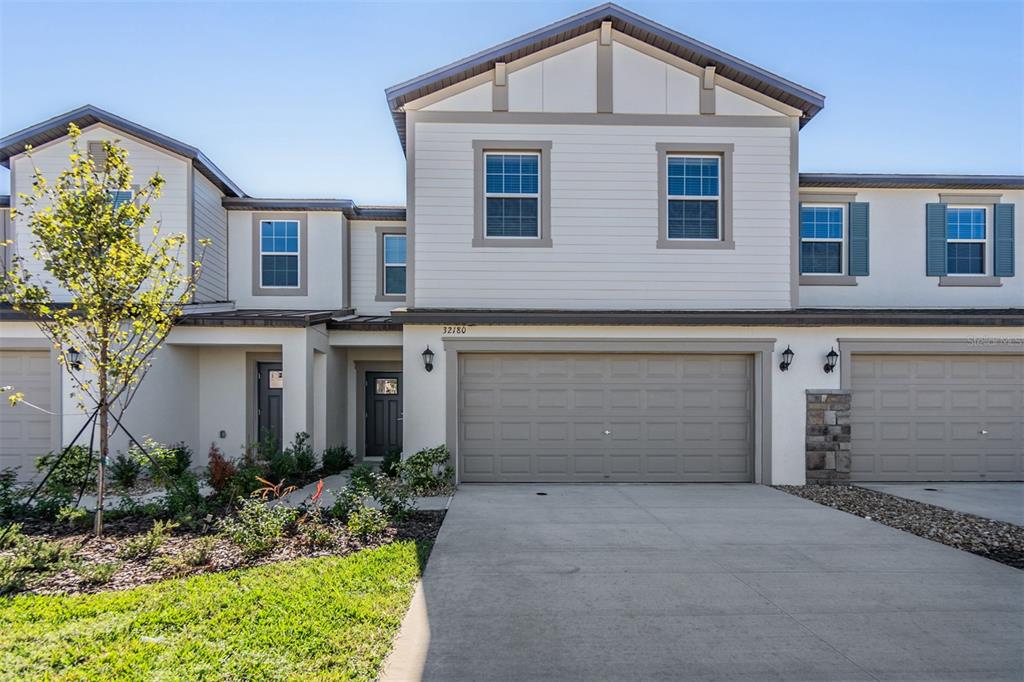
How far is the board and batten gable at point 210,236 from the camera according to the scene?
11.9 metres

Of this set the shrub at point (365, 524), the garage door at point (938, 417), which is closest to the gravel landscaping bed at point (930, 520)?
the garage door at point (938, 417)

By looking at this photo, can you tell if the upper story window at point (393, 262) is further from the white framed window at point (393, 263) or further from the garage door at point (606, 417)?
the garage door at point (606, 417)

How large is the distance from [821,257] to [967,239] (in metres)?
3.26

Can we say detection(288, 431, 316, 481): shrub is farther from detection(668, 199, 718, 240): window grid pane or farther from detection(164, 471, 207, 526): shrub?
detection(668, 199, 718, 240): window grid pane

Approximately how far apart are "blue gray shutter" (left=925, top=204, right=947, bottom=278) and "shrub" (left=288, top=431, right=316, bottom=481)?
42.4 feet

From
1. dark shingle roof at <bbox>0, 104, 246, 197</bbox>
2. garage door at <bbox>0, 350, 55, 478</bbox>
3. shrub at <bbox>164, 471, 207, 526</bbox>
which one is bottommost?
shrub at <bbox>164, 471, 207, 526</bbox>

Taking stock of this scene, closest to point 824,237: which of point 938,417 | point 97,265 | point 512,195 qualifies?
point 938,417

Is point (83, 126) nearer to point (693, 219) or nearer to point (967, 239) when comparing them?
point (693, 219)

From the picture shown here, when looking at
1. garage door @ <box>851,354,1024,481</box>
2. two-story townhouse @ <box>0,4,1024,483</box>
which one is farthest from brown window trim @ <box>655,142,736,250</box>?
garage door @ <box>851,354,1024,481</box>

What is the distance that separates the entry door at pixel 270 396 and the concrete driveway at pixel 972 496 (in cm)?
1138

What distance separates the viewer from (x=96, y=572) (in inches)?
208

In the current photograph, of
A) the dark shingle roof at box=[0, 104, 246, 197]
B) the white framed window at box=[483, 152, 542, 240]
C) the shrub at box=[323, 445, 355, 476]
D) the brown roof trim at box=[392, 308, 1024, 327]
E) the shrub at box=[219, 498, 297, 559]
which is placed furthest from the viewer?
the dark shingle roof at box=[0, 104, 246, 197]

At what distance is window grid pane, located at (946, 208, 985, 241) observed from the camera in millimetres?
12078

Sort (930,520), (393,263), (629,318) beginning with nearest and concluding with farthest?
(930,520), (629,318), (393,263)
